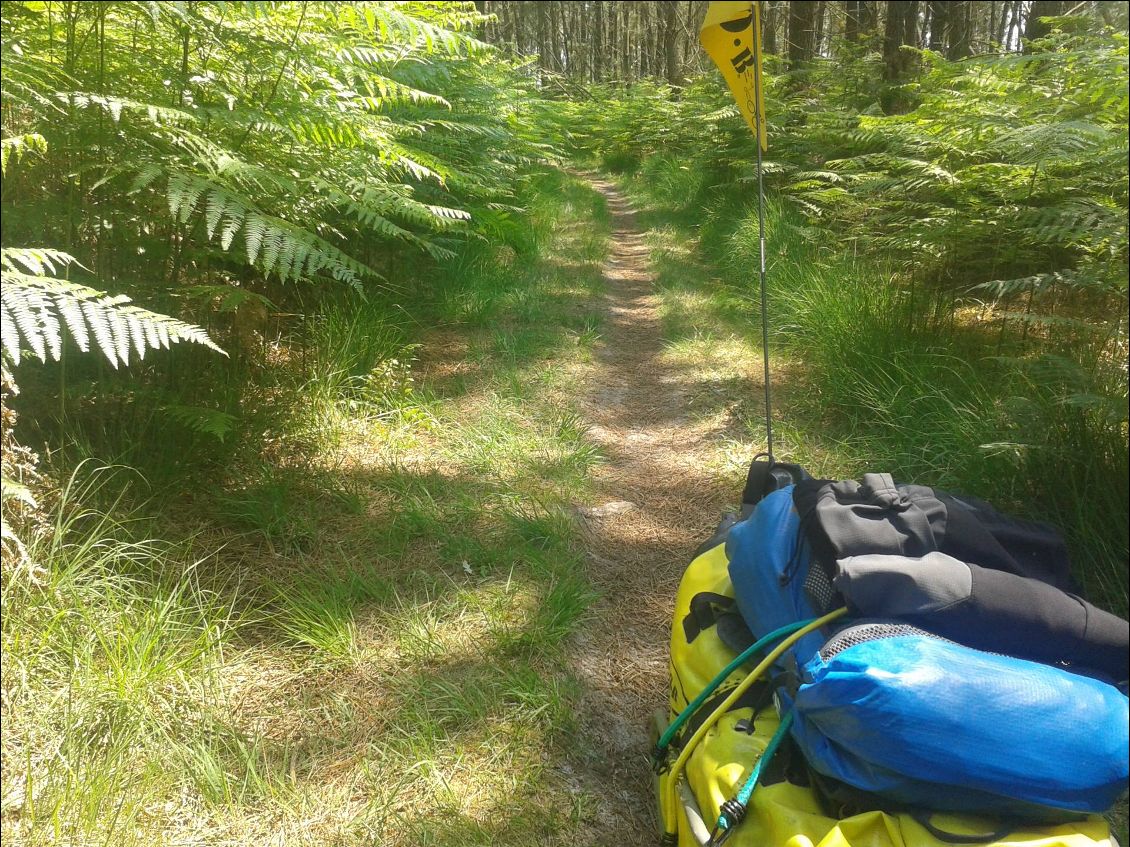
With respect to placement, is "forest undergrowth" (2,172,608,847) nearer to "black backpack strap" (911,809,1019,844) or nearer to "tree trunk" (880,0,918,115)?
"black backpack strap" (911,809,1019,844)

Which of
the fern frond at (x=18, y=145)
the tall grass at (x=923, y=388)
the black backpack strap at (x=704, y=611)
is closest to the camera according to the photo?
the fern frond at (x=18, y=145)

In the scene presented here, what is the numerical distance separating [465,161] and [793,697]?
16.3ft

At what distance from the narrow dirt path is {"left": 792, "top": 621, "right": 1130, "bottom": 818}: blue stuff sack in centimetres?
80

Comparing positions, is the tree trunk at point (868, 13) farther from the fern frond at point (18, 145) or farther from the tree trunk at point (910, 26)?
the fern frond at point (18, 145)

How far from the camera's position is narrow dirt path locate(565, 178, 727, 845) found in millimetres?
2240

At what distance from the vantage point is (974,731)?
1.41m

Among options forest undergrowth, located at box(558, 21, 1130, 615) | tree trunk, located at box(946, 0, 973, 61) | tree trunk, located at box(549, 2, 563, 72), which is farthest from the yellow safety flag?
tree trunk, located at box(549, 2, 563, 72)

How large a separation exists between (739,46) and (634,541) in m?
2.21

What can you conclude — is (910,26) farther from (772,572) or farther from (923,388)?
(772,572)

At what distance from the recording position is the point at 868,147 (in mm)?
6730

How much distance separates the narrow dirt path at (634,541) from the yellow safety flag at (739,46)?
1721 mm

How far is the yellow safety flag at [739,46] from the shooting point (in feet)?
9.83

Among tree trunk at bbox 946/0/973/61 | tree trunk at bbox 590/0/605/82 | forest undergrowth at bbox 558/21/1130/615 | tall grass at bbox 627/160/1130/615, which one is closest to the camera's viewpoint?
tall grass at bbox 627/160/1130/615

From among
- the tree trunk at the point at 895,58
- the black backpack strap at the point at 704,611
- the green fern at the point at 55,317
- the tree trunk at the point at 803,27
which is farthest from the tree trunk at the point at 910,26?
the green fern at the point at 55,317
